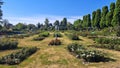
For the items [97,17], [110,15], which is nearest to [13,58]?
[110,15]

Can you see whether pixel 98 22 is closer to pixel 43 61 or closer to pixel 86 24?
pixel 86 24

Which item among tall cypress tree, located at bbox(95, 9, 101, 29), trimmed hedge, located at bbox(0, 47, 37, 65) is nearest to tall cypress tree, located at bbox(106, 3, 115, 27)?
tall cypress tree, located at bbox(95, 9, 101, 29)

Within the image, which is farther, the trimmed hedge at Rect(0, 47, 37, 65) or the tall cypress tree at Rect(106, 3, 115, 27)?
the tall cypress tree at Rect(106, 3, 115, 27)

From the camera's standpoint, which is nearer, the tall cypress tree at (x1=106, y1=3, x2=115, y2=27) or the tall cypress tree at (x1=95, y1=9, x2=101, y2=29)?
the tall cypress tree at (x1=106, y1=3, x2=115, y2=27)

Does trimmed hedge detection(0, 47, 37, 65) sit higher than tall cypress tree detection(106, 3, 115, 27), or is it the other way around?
tall cypress tree detection(106, 3, 115, 27)

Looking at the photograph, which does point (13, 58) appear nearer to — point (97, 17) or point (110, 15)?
point (110, 15)

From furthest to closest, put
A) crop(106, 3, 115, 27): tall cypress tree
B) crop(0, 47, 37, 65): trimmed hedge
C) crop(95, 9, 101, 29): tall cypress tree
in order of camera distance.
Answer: crop(95, 9, 101, 29): tall cypress tree, crop(106, 3, 115, 27): tall cypress tree, crop(0, 47, 37, 65): trimmed hedge

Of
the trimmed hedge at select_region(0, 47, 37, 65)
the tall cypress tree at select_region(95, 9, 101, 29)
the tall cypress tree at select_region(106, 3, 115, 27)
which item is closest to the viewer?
the trimmed hedge at select_region(0, 47, 37, 65)

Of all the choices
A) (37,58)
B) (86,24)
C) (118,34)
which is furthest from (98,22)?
(37,58)

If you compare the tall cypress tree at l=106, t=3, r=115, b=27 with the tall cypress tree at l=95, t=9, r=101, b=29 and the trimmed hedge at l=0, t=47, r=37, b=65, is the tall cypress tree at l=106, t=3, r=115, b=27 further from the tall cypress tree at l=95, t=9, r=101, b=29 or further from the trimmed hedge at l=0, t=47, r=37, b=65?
the trimmed hedge at l=0, t=47, r=37, b=65

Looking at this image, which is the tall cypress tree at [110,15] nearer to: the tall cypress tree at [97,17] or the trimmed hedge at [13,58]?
the tall cypress tree at [97,17]

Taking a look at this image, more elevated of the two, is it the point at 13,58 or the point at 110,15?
the point at 110,15

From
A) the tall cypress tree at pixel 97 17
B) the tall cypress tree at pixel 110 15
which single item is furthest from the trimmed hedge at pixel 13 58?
the tall cypress tree at pixel 97 17

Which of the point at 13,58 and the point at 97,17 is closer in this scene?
the point at 13,58
